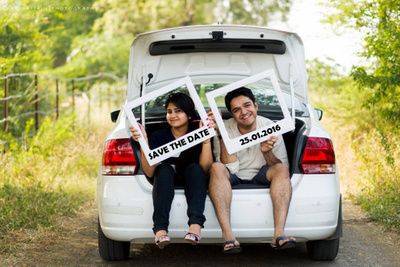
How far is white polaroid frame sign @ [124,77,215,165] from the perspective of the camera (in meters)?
5.05

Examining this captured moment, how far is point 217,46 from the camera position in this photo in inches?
237

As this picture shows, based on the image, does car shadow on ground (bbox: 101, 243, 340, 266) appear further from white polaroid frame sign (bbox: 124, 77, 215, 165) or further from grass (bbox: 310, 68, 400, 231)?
grass (bbox: 310, 68, 400, 231)

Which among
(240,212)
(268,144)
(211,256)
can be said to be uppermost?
(268,144)

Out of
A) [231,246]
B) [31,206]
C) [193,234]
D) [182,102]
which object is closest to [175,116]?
[182,102]

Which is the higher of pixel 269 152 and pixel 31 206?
pixel 269 152

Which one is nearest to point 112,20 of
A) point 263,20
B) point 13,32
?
point 263,20

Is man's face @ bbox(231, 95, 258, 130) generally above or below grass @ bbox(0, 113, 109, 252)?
above

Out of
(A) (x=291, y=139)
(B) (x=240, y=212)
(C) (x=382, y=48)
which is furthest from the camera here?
(C) (x=382, y=48)

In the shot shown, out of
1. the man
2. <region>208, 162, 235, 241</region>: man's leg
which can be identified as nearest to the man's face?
the man

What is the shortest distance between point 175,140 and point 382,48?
4.61 metres

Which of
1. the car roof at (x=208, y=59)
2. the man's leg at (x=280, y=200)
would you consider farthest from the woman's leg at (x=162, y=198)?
the car roof at (x=208, y=59)

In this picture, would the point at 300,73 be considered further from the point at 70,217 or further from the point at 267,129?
the point at 70,217

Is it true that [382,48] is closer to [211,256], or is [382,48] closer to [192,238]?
[211,256]

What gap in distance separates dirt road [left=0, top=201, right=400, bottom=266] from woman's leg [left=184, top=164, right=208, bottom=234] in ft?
2.60
